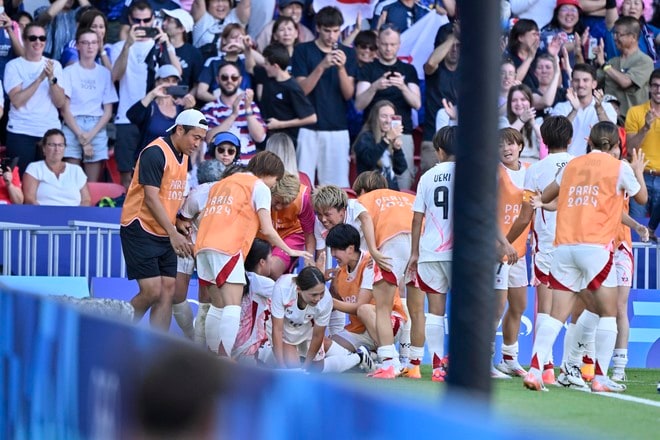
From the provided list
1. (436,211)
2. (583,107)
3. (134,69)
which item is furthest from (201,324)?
(583,107)

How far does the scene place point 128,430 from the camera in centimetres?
388

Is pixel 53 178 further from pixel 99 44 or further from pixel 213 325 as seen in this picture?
pixel 213 325

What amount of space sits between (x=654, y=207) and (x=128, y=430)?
11.3 meters

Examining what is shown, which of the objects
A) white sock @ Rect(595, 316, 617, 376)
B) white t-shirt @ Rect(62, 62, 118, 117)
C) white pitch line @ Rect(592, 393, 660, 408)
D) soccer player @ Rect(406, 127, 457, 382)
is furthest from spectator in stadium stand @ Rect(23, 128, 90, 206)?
white pitch line @ Rect(592, 393, 660, 408)

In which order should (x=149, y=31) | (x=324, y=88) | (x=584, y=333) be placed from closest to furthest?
(x=584, y=333), (x=149, y=31), (x=324, y=88)

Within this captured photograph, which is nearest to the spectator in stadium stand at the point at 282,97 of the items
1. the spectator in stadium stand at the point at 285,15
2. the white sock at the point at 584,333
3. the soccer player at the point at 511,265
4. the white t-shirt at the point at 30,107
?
the spectator in stadium stand at the point at 285,15

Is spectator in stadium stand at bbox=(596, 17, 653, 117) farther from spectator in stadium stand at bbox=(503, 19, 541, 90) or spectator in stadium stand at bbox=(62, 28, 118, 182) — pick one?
spectator in stadium stand at bbox=(62, 28, 118, 182)

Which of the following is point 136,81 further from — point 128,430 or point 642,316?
point 128,430

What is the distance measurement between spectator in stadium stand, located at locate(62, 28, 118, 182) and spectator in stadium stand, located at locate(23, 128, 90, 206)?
504 millimetres

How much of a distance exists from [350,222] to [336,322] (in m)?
1.05

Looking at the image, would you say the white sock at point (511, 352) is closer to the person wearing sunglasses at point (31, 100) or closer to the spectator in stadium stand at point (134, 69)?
the spectator in stadium stand at point (134, 69)

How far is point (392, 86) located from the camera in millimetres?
15375

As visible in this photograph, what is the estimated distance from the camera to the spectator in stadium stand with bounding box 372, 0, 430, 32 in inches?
646

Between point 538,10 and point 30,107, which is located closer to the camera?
point 30,107
